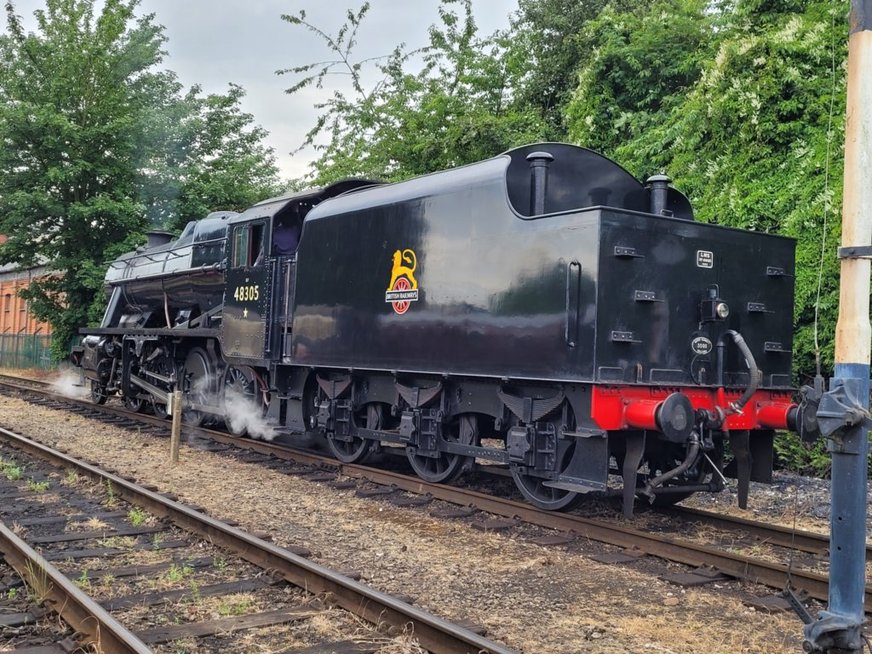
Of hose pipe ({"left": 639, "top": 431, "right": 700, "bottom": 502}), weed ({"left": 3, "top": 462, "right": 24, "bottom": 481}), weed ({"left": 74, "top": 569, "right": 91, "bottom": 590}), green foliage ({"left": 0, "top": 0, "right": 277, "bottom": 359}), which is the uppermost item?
green foliage ({"left": 0, "top": 0, "right": 277, "bottom": 359})

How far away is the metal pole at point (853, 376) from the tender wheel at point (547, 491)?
3.21 metres

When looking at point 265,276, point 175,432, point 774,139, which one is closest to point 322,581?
point 175,432

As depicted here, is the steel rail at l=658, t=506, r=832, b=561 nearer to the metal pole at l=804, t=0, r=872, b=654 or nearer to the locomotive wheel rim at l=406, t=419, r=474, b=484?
the locomotive wheel rim at l=406, t=419, r=474, b=484

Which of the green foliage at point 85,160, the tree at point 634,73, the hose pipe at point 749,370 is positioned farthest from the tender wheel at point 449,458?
the green foliage at point 85,160

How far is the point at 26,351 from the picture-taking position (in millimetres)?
32125

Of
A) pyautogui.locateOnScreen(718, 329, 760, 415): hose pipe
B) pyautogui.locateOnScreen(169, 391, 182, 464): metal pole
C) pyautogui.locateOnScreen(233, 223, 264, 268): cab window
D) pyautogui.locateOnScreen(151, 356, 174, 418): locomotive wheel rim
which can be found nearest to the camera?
pyautogui.locateOnScreen(718, 329, 760, 415): hose pipe

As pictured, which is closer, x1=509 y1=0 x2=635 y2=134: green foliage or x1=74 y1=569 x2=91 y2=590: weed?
x1=74 y1=569 x2=91 y2=590: weed

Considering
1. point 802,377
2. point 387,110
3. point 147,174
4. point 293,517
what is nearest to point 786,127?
point 802,377

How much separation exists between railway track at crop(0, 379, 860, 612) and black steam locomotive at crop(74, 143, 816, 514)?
25cm

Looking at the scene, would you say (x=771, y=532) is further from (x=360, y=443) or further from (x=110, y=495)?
(x=110, y=495)

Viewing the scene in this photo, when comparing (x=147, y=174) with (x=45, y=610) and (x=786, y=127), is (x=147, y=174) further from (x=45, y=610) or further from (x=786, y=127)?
(x=45, y=610)

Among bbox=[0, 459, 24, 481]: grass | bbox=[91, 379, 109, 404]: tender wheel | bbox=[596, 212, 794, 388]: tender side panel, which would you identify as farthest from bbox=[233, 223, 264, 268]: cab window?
bbox=[91, 379, 109, 404]: tender wheel

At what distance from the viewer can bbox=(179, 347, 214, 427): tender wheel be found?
1197cm

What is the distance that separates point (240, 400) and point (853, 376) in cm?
919
